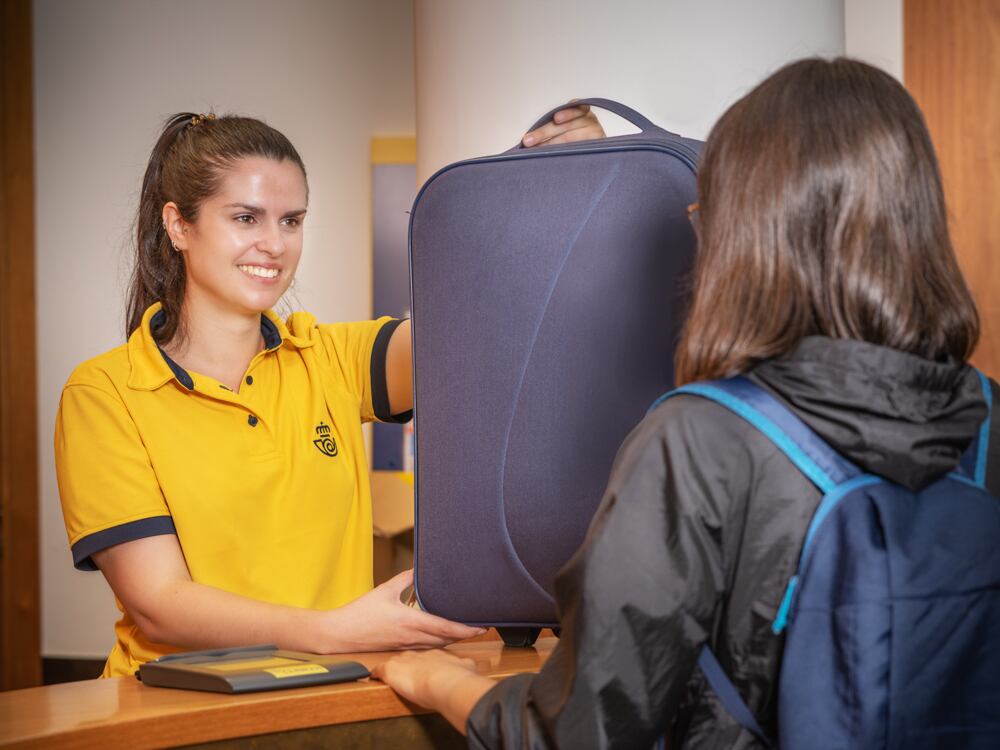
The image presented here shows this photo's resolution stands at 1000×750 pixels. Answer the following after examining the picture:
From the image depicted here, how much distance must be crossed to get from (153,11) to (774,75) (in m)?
3.84

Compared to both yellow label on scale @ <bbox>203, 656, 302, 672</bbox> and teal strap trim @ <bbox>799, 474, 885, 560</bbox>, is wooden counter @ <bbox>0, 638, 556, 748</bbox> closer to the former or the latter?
yellow label on scale @ <bbox>203, 656, 302, 672</bbox>

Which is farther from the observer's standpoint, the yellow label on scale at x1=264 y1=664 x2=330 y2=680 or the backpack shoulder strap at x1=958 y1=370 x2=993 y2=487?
the yellow label on scale at x1=264 y1=664 x2=330 y2=680

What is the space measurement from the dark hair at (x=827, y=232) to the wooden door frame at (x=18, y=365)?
377cm

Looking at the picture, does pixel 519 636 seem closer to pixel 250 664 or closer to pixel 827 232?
pixel 250 664

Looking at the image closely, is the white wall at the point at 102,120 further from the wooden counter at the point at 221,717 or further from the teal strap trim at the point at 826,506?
the teal strap trim at the point at 826,506

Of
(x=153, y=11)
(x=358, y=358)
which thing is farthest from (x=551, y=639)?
(x=153, y=11)

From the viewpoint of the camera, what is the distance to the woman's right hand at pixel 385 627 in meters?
1.25

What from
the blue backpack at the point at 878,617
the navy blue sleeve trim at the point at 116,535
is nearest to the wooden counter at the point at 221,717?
the navy blue sleeve trim at the point at 116,535

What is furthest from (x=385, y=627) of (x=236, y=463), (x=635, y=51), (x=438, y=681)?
(x=635, y=51)

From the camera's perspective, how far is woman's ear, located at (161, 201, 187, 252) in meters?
1.87

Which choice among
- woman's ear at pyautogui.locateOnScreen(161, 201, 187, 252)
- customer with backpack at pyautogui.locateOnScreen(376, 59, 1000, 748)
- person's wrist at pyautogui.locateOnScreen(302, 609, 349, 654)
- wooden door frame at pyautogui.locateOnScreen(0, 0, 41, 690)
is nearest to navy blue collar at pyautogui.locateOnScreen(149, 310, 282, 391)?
woman's ear at pyautogui.locateOnScreen(161, 201, 187, 252)

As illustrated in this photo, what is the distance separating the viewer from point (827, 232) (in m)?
0.85

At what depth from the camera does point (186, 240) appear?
186cm

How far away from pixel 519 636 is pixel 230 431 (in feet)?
2.13
